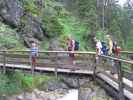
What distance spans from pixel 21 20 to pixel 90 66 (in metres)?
18.1

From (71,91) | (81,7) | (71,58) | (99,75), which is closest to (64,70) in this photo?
(71,58)

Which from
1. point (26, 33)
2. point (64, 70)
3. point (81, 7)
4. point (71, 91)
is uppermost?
point (81, 7)

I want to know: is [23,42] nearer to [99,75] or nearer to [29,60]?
[29,60]

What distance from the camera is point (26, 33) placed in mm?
34594

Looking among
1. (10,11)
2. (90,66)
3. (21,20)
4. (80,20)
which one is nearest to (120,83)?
(90,66)

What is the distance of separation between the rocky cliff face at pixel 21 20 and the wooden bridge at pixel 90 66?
33.3 feet

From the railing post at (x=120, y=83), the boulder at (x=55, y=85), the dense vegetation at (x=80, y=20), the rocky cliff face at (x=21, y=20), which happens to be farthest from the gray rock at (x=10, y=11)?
the railing post at (x=120, y=83)

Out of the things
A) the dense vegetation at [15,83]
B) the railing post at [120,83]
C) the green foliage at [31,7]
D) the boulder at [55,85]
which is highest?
the green foliage at [31,7]

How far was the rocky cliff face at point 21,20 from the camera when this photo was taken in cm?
3350

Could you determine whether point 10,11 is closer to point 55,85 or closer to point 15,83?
point 55,85

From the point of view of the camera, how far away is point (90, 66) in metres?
17.4

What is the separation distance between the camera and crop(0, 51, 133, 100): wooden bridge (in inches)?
442

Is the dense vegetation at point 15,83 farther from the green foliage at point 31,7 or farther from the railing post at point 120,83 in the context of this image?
the railing post at point 120,83

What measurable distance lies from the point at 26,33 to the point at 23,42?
5.59 feet
